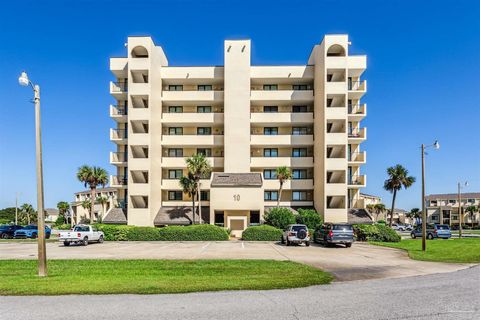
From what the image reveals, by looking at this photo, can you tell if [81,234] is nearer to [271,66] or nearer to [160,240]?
[160,240]

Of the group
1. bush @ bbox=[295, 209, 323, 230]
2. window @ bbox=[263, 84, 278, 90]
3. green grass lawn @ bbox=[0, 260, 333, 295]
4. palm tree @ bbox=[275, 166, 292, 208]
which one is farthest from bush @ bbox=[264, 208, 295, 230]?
green grass lawn @ bbox=[0, 260, 333, 295]

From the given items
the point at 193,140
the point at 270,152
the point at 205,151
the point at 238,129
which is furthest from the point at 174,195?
the point at 270,152

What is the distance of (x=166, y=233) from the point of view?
37312 mm

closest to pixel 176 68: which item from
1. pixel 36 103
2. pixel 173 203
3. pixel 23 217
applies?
pixel 173 203

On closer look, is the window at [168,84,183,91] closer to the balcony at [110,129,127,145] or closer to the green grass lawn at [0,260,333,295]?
the balcony at [110,129,127,145]

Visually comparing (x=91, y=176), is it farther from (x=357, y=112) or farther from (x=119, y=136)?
(x=357, y=112)

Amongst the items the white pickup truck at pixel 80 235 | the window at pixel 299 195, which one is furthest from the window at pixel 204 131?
the white pickup truck at pixel 80 235

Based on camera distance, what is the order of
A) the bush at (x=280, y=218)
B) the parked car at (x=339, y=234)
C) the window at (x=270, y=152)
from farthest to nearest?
the window at (x=270, y=152) < the bush at (x=280, y=218) < the parked car at (x=339, y=234)

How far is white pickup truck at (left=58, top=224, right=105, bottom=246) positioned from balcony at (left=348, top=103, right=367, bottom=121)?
3349cm

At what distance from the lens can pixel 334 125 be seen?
45.0 metres

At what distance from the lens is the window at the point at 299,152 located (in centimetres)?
4741

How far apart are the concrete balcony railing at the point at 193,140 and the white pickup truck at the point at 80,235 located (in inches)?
662

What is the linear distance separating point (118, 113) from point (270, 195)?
22969 millimetres

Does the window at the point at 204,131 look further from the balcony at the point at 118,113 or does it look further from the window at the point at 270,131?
the balcony at the point at 118,113
